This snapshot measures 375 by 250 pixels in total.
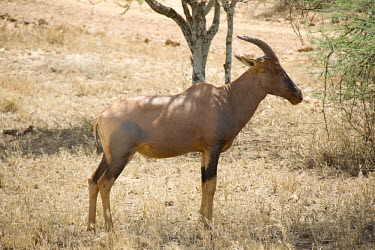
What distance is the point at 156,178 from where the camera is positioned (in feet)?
27.1

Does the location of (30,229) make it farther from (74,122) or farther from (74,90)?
(74,90)

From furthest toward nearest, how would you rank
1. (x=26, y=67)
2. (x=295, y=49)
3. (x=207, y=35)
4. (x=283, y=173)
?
1. (x=295, y=49)
2. (x=26, y=67)
3. (x=207, y=35)
4. (x=283, y=173)

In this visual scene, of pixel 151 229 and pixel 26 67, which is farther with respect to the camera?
pixel 26 67

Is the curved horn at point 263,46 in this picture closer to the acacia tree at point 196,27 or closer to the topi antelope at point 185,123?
the topi antelope at point 185,123

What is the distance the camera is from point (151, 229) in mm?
6254

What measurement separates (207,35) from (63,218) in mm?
5564

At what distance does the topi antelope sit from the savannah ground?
51 cm

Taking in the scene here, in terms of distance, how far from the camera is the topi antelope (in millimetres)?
6129

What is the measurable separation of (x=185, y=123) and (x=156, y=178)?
2.20m

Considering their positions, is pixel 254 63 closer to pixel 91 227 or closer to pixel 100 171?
pixel 100 171

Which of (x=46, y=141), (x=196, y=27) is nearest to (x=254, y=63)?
(x=196, y=27)

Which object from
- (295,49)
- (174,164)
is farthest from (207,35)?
(295,49)

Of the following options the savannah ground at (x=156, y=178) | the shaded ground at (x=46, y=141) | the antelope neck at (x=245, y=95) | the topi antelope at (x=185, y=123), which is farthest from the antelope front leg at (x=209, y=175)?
the shaded ground at (x=46, y=141)

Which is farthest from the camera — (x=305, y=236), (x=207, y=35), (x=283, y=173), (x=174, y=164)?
(x=207, y=35)
